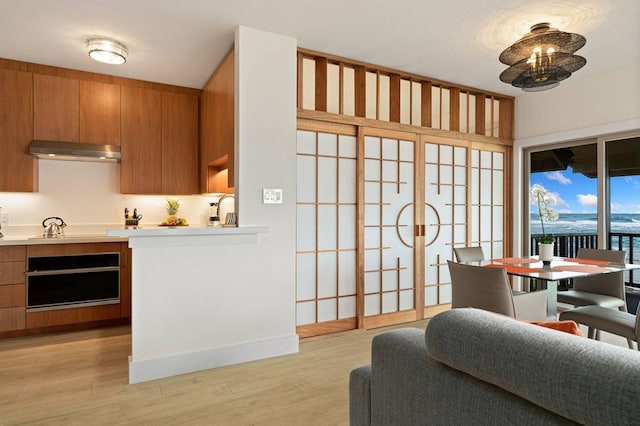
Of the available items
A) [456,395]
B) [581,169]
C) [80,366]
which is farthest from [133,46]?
[581,169]

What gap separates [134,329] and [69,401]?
20.4 inches

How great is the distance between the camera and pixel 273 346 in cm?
298

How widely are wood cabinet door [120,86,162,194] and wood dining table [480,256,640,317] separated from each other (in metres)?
3.55

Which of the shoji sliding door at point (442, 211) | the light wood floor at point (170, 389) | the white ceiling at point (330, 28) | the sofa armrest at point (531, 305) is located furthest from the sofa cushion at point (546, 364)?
the shoji sliding door at point (442, 211)

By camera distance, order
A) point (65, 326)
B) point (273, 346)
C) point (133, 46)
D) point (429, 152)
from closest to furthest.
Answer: point (273, 346), point (133, 46), point (65, 326), point (429, 152)

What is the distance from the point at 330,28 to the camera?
292cm

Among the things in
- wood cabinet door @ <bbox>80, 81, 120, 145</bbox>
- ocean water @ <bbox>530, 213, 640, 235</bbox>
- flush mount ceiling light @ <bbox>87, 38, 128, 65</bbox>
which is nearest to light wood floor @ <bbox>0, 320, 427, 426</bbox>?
wood cabinet door @ <bbox>80, 81, 120, 145</bbox>

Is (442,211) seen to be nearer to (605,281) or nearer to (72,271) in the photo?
(605,281)

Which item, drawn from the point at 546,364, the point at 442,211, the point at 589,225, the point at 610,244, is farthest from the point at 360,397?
the point at 589,225

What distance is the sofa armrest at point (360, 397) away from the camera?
1320 mm

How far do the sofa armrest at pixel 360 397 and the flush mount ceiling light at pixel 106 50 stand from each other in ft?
10.8

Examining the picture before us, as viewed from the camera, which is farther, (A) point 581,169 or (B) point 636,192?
(A) point 581,169

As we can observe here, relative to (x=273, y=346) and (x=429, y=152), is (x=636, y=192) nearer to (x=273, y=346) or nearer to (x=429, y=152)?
(x=429, y=152)

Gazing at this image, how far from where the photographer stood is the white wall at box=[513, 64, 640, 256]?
3.62 meters
